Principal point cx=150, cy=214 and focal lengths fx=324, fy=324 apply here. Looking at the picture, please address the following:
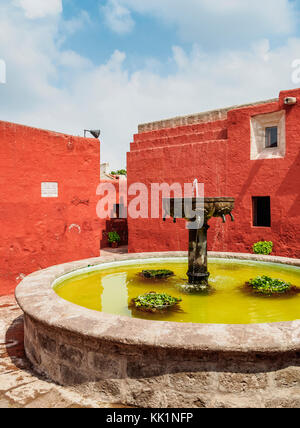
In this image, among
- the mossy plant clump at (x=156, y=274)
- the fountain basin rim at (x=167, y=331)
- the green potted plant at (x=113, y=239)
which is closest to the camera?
the fountain basin rim at (x=167, y=331)

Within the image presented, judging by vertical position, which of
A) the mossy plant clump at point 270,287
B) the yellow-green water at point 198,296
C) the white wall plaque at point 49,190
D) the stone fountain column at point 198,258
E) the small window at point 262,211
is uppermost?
the white wall plaque at point 49,190

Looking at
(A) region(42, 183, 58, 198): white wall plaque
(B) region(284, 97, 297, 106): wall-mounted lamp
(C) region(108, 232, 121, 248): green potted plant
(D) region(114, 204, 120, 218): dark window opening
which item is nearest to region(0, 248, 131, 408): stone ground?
(A) region(42, 183, 58, 198): white wall plaque

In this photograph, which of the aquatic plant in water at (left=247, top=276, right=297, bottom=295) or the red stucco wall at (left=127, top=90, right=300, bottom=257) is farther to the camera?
the red stucco wall at (left=127, top=90, right=300, bottom=257)

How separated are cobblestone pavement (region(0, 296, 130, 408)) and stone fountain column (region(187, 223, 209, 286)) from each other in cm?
223

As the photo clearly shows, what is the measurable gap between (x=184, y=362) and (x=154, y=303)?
1.25 m

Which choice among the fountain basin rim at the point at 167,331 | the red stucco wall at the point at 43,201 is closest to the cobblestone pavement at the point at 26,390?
the fountain basin rim at the point at 167,331

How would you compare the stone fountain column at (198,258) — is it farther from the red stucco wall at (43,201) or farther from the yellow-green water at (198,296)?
the red stucco wall at (43,201)

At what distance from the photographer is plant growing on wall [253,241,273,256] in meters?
8.84

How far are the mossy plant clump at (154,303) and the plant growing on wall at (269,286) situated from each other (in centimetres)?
120

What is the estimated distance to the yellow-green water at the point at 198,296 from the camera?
3.46 meters

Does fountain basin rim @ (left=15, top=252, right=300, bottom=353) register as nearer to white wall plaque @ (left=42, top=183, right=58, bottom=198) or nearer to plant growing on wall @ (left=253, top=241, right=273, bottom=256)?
white wall plaque @ (left=42, top=183, right=58, bottom=198)

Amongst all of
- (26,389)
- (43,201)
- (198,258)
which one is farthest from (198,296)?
(43,201)

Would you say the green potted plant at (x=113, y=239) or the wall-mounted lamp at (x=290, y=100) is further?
the green potted plant at (x=113, y=239)

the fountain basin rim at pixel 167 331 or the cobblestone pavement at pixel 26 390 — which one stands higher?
the fountain basin rim at pixel 167 331
